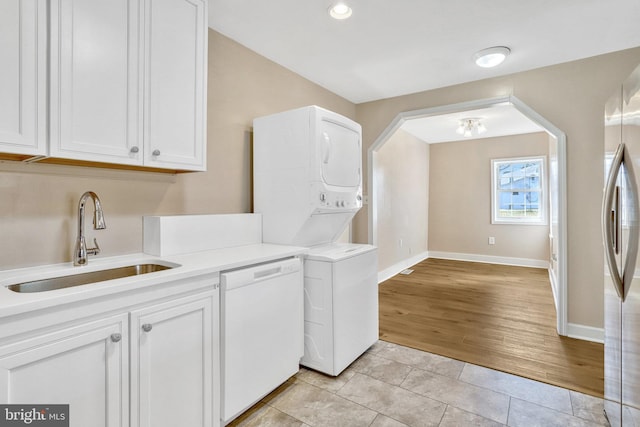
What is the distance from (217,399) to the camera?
1.57 meters

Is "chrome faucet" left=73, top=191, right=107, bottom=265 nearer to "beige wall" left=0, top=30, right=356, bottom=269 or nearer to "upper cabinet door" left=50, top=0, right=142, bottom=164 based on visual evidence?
"beige wall" left=0, top=30, right=356, bottom=269

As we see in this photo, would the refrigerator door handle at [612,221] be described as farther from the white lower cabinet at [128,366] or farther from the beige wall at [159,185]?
the beige wall at [159,185]

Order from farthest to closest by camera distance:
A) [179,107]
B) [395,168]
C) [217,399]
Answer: [395,168], [179,107], [217,399]

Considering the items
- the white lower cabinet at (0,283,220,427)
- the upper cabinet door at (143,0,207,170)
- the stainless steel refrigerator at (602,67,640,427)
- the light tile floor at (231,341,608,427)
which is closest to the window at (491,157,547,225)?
the light tile floor at (231,341,608,427)

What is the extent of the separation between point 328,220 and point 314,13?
4.70ft

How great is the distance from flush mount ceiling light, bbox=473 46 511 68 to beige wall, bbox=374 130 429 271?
1.70m

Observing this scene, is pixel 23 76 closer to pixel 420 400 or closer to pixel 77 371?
pixel 77 371

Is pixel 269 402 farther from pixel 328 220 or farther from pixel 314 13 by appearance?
pixel 314 13

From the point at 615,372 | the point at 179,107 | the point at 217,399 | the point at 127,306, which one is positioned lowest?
the point at 217,399

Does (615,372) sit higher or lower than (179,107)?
lower

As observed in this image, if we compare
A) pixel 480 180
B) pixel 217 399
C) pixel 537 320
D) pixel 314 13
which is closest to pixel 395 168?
pixel 480 180

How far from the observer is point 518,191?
5.95 m

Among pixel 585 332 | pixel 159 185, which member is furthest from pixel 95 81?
pixel 585 332

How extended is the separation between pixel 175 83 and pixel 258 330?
4.59 feet
